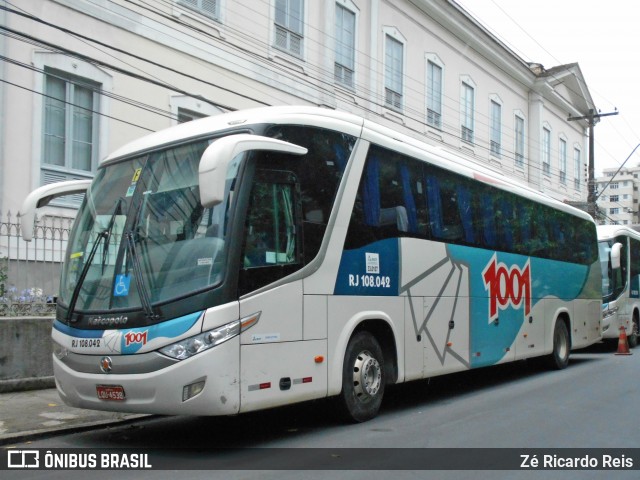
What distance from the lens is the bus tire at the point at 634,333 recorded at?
2058 cm

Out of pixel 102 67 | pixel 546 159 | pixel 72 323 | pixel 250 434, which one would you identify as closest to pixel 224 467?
pixel 250 434

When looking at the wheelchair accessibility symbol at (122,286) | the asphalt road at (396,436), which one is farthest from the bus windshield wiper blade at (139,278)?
the asphalt road at (396,436)

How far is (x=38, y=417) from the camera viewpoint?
8.80 meters

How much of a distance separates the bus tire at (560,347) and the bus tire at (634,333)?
638 centimetres

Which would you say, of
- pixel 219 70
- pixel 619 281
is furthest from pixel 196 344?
pixel 619 281

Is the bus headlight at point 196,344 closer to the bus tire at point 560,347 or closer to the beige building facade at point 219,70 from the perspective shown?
the beige building facade at point 219,70

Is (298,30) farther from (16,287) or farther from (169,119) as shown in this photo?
(16,287)

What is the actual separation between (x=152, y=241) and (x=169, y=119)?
8898mm

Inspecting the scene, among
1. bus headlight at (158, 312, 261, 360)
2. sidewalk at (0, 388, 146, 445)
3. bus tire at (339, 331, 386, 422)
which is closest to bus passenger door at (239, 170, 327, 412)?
bus headlight at (158, 312, 261, 360)

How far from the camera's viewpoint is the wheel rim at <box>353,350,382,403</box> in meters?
8.48

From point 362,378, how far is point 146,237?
3079 millimetres

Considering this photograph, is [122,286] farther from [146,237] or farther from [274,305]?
[274,305]

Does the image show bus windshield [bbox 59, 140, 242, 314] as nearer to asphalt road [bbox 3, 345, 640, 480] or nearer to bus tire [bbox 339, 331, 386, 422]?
asphalt road [bbox 3, 345, 640, 480]

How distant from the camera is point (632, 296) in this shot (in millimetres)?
20672
